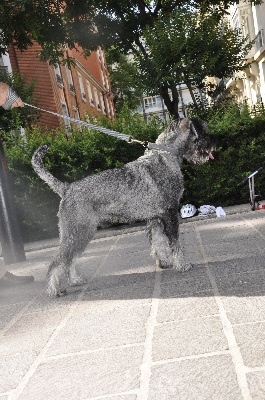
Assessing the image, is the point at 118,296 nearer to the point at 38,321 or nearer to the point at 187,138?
the point at 38,321

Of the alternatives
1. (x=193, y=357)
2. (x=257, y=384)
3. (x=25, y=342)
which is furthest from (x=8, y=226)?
(x=257, y=384)

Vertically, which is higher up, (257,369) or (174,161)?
(174,161)

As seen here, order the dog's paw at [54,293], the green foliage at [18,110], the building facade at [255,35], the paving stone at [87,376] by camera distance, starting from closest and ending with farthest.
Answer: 1. the paving stone at [87,376]
2. the dog's paw at [54,293]
3. the green foliage at [18,110]
4. the building facade at [255,35]

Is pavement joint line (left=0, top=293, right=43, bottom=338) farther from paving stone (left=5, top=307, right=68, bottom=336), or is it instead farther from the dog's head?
the dog's head

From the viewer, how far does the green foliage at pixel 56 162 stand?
45.6 ft

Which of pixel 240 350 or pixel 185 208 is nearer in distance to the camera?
pixel 240 350

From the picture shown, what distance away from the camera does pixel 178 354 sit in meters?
3.42

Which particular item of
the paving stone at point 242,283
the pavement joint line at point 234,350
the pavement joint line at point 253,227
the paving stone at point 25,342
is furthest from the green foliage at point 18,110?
the pavement joint line at point 234,350

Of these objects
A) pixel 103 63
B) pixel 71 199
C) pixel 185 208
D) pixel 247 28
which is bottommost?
pixel 185 208

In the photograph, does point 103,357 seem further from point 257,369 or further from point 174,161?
point 174,161

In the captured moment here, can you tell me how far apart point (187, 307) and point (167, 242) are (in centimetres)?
191

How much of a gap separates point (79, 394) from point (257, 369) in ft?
3.25

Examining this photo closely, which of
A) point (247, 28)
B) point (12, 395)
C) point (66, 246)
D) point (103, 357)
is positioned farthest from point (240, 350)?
point (247, 28)

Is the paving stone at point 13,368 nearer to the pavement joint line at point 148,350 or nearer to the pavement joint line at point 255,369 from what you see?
the pavement joint line at point 148,350
